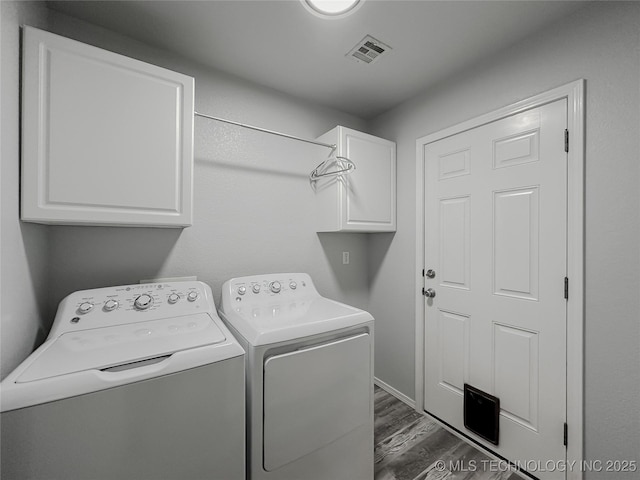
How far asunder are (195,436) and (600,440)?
1.87 metres

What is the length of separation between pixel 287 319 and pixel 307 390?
35 cm

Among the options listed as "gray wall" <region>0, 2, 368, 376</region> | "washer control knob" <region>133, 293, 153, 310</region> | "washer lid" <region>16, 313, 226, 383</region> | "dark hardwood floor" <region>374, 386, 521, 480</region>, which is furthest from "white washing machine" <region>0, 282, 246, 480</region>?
"dark hardwood floor" <region>374, 386, 521, 480</region>

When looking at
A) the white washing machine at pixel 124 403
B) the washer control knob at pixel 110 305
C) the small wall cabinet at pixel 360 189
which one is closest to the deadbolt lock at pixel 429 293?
the small wall cabinet at pixel 360 189

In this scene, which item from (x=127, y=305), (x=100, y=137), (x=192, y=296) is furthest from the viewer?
(x=192, y=296)

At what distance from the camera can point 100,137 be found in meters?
1.21

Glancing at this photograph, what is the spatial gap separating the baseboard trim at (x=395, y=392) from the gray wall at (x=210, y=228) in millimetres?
794

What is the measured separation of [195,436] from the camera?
971 mm

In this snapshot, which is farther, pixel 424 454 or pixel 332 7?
pixel 424 454

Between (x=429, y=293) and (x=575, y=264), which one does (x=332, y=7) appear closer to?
(x=575, y=264)

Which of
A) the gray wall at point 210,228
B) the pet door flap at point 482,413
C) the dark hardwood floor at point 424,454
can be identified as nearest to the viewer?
the gray wall at point 210,228

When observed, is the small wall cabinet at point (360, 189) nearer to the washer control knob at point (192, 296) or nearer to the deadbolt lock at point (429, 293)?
the deadbolt lock at point (429, 293)

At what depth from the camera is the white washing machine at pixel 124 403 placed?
76 centimetres

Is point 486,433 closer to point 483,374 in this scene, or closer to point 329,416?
point 483,374

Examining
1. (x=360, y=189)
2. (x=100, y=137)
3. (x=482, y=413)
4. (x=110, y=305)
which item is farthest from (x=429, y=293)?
(x=100, y=137)
